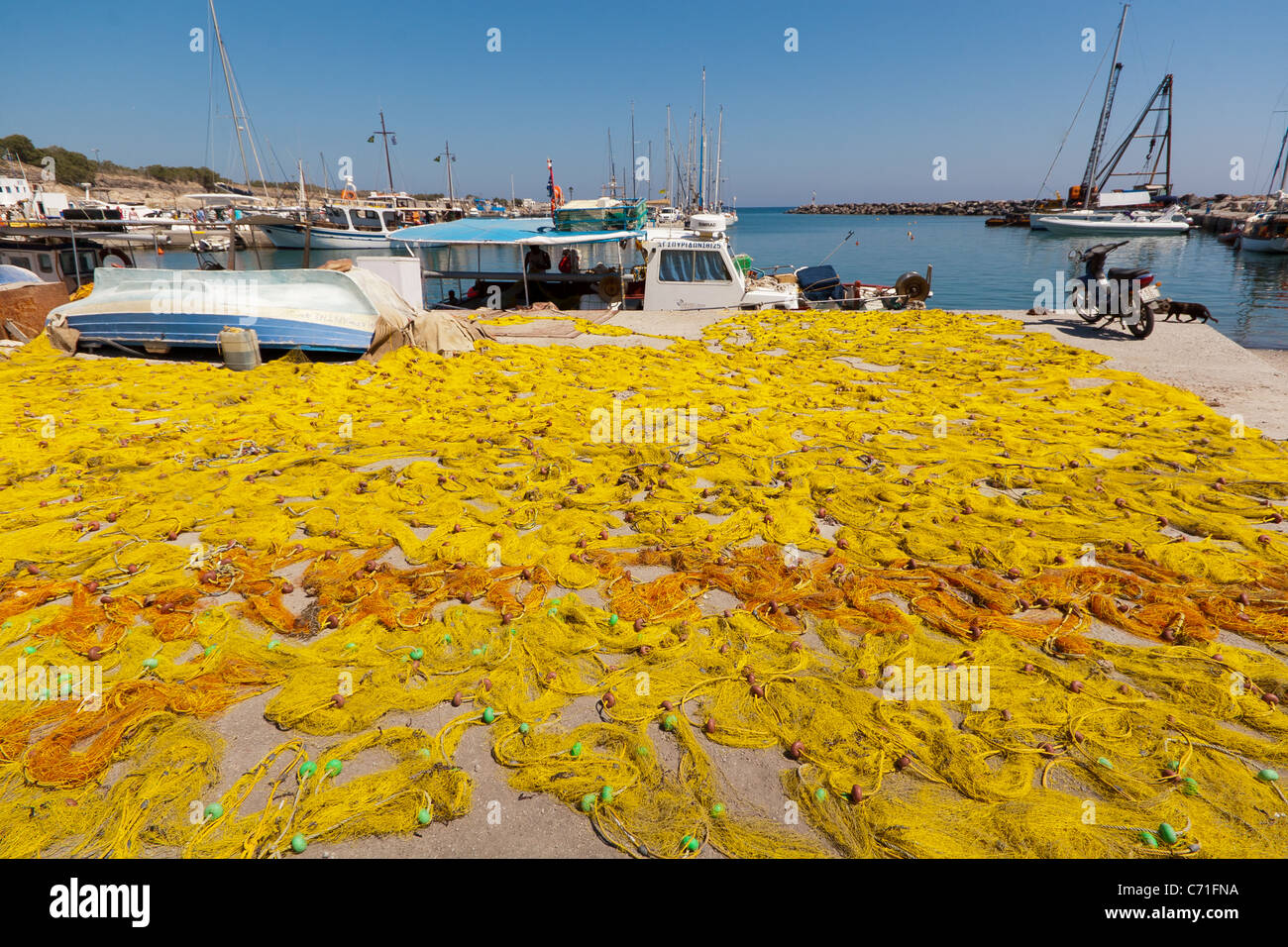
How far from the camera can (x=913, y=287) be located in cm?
1662

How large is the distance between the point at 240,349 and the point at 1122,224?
84.6 meters

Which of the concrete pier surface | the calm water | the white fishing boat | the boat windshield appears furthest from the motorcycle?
the white fishing boat

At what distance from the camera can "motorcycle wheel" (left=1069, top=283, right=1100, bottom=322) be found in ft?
39.1

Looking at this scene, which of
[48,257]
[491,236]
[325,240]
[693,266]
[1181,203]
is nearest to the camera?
[693,266]

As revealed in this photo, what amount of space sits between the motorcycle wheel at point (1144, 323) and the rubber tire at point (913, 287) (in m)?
6.24

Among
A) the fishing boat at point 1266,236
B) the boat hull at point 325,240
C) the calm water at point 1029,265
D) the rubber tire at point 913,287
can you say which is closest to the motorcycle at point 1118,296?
the rubber tire at point 913,287

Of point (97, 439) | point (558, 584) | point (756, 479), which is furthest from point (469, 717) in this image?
point (97, 439)

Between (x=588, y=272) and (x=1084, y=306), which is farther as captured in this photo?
(x=588, y=272)

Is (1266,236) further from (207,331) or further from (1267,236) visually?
(207,331)

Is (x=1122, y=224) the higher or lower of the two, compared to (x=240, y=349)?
higher

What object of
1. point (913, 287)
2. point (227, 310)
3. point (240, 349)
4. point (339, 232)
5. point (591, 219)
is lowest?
point (240, 349)

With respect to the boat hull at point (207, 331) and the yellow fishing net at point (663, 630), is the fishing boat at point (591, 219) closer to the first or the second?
the boat hull at point (207, 331)

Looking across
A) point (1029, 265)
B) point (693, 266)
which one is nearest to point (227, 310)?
point (693, 266)

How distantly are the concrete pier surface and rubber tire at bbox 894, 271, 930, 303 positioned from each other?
308 cm
